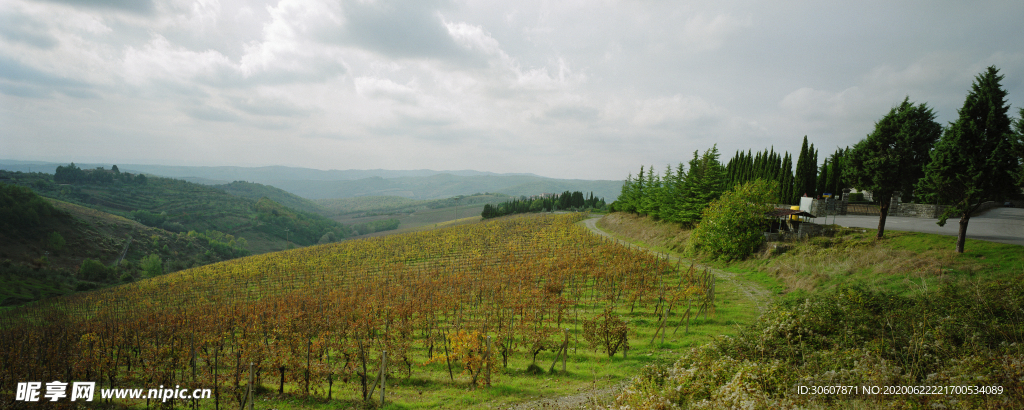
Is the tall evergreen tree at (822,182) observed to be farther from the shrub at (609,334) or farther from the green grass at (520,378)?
the shrub at (609,334)

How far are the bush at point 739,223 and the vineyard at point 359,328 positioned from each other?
4736 mm

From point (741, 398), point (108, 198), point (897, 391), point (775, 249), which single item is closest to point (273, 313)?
point (741, 398)

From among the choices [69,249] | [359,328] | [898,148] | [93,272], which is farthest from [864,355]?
[69,249]

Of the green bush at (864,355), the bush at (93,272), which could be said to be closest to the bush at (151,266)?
the bush at (93,272)

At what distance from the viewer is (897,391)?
6.39 metres

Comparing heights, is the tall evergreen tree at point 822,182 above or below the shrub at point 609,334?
above

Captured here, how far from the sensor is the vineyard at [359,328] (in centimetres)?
1308

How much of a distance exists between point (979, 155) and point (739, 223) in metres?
13.0

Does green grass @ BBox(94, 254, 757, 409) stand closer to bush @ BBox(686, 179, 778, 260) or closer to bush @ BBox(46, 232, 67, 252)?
bush @ BBox(686, 179, 778, 260)

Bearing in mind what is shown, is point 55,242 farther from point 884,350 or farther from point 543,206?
point 884,350

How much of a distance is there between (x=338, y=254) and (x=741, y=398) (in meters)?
58.8

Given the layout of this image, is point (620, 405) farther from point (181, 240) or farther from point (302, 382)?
point (181, 240)

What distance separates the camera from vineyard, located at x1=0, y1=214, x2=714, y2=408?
13.1m

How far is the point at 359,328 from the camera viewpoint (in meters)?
16.8
